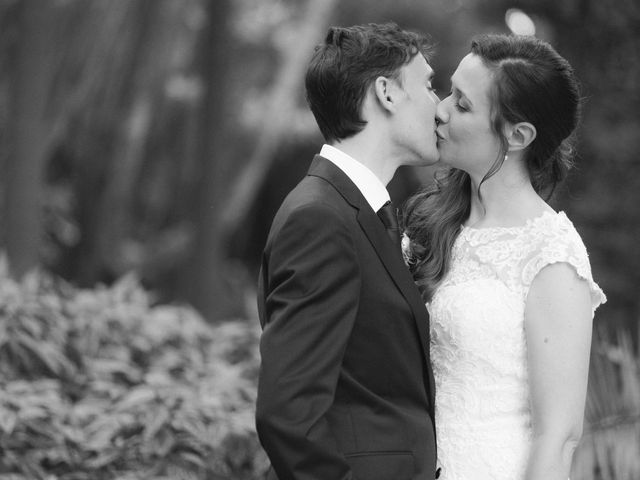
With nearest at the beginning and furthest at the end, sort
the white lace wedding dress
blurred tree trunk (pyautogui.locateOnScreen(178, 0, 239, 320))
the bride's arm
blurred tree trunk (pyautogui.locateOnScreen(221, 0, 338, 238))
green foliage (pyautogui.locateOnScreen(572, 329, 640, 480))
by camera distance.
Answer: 1. the bride's arm
2. the white lace wedding dress
3. green foliage (pyautogui.locateOnScreen(572, 329, 640, 480))
4. blurred tree trunk (pyautogui.locateOnScreen(178, 0, 239, 320))
5. blurred tree trunk (pyautogui.locateOnScreen(221, 0, 338, 238))

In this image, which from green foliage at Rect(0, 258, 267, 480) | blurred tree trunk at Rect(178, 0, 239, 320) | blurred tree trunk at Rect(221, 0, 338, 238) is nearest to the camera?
green foliage at Rect(0, 258, 267, 480)

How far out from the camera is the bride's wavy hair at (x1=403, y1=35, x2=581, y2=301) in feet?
9.98

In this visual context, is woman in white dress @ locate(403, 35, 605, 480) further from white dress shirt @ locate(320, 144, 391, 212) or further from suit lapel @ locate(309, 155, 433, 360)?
white dress shirt @ locate(320, 144, 391, 212)

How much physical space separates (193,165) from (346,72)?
33.0ft

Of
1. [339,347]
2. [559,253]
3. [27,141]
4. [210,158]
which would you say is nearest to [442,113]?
[559,253]

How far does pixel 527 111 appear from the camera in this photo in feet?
9.98

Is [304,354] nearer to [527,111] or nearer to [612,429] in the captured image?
[527,111]

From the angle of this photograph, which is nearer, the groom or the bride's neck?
the groom

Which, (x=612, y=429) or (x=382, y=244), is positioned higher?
(x=382, y=244)

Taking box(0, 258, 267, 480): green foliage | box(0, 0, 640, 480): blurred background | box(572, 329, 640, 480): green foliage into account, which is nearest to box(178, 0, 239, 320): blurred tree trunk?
box(0, 0, 640, 480): blurred background

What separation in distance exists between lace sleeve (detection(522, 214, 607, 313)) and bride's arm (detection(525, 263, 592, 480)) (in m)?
0.02

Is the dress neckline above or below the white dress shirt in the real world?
below

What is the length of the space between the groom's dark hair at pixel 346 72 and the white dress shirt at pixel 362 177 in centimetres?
7

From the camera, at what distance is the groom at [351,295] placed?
242 cm
